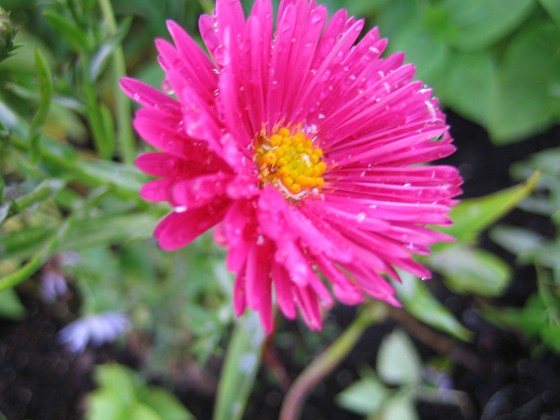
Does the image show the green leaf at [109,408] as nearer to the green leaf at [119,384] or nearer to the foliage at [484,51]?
the green leaf at [119,384]

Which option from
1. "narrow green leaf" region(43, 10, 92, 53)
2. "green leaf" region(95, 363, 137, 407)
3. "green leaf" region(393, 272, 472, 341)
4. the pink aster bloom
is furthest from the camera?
"green leaf" region(95, 363, 137, 407)

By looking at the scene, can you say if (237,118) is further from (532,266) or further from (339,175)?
(532,266)

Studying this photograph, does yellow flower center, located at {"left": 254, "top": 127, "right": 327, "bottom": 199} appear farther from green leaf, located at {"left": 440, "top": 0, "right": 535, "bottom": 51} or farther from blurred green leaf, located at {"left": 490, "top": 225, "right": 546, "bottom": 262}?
blurred green leaf, located at {"left": 490, "top": 225, "right": 546, "bottom": 262}

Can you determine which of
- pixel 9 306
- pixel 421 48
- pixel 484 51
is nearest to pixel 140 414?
pixel 9 306

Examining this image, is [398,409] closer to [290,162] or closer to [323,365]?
[323,365]

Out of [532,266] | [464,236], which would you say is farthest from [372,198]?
[532,266]

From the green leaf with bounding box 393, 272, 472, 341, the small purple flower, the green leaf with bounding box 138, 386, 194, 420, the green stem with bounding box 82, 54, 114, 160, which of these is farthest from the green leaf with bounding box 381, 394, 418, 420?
the green stem with bounding box 82, 54, 114, 160

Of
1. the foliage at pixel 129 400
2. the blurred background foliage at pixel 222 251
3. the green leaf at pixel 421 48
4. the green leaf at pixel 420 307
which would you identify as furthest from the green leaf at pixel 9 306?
the green leaf at pixel 421 48
